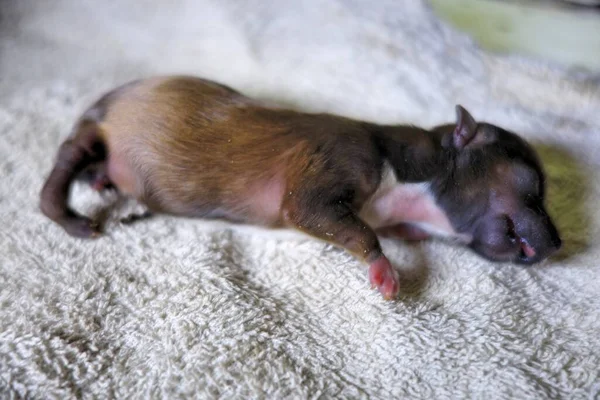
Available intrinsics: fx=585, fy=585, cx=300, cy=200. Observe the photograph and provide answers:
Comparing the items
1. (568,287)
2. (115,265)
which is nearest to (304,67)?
(115,265)

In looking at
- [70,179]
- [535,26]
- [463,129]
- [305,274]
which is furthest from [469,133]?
[70,179]

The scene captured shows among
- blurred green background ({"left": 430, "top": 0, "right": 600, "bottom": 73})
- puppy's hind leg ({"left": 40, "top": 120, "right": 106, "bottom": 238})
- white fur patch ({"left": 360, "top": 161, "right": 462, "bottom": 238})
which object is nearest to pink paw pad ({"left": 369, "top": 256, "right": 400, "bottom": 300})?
white fur patch ({"left": 360, "top": 161, "right": 462, "bottom": 238})

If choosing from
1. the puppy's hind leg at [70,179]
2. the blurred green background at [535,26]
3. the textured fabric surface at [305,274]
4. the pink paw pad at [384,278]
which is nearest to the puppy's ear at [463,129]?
the textured fabric surface at [305,274]

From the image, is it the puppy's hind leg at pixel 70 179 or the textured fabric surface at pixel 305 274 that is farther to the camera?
the puppy's hind leg at pixel 70 179

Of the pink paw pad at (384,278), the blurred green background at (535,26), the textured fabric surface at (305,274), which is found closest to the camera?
the textured fabric surface at (305,274)

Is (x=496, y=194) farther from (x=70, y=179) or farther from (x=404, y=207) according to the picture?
(x=70, y=179)

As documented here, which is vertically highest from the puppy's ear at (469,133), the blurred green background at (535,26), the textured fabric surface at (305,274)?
the blurred green background at (535,26)

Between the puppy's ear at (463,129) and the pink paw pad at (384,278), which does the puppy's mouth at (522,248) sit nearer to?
the puppy's ear at (463,129)
